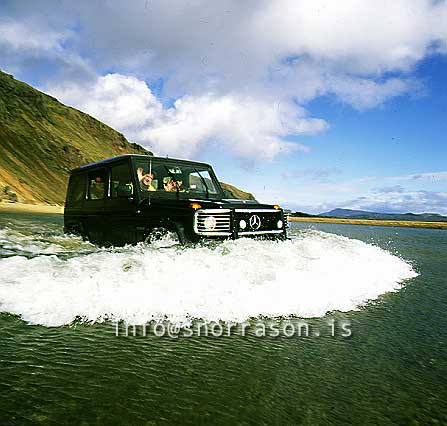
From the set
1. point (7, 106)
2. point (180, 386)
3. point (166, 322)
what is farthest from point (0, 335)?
point (7, 106)

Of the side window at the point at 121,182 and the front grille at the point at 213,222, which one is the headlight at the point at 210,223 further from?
the side window at the point at 121,182

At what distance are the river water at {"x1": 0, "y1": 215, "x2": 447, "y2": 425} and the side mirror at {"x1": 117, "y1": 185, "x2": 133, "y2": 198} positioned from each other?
3.24 ft

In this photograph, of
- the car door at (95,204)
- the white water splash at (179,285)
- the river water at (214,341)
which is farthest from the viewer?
the car door at (95,204)

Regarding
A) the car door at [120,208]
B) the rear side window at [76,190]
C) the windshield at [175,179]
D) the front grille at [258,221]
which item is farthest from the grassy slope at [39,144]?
the front grille at [258,221]

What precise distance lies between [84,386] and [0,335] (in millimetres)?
1278

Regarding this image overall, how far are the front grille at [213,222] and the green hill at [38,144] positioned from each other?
4377 cm

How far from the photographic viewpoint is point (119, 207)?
6.80 m

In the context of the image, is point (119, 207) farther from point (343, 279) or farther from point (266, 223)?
point (343, 279)

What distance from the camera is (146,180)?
6.70 m

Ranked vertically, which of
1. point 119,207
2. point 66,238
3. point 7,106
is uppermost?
point 7,106

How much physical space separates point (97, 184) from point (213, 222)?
2.93 metres

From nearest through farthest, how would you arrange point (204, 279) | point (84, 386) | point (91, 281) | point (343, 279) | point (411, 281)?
point (84, 386) → point (91, 281) → point (204, 279) → point (343, 279) → point (411, 281)

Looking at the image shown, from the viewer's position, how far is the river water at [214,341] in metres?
2.42

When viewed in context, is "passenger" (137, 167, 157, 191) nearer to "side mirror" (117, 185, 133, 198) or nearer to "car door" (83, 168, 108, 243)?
"side mirror" (117, 185, 133, 198)
